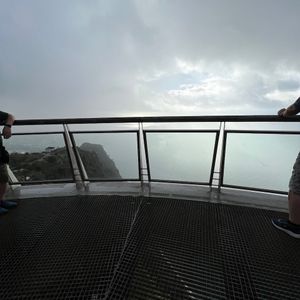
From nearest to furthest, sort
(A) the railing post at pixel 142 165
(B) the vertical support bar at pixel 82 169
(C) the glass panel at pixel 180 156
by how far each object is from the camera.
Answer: (C) the glass panel at pixel 180 156 < (A) the railing post at pixel 142 165 < (B) the vertical support bar at pixel 82 169

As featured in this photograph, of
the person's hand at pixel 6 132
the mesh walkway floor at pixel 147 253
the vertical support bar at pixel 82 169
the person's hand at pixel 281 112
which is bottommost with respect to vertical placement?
the mesh walkway floor at pixel 147 253

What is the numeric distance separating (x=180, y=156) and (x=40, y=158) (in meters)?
2.13

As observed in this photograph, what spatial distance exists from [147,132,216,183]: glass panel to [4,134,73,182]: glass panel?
51.5 inches

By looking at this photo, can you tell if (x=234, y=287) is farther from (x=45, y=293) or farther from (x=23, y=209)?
(x=23, y=209)

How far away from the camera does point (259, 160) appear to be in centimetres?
274

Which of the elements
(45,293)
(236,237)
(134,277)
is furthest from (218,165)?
(45,293)

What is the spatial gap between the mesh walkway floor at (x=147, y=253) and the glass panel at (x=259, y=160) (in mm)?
467

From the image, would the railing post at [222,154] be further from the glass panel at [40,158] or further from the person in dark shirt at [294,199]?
the glass panel at [40,158]

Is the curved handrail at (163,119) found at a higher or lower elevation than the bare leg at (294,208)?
higher

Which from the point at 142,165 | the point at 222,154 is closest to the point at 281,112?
the point at 222,154

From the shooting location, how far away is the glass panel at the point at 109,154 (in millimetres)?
2965

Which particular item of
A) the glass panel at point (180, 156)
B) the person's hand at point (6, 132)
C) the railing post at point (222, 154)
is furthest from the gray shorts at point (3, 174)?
the railing post at point (222, 154)

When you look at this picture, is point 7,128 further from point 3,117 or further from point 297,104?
point 297,104

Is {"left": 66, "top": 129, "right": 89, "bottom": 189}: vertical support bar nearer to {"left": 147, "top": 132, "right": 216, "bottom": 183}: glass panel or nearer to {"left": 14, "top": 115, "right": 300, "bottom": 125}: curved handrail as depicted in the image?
{"left": 14, "top": 115, "right": 300, "bottom": 125}: curved handrail
